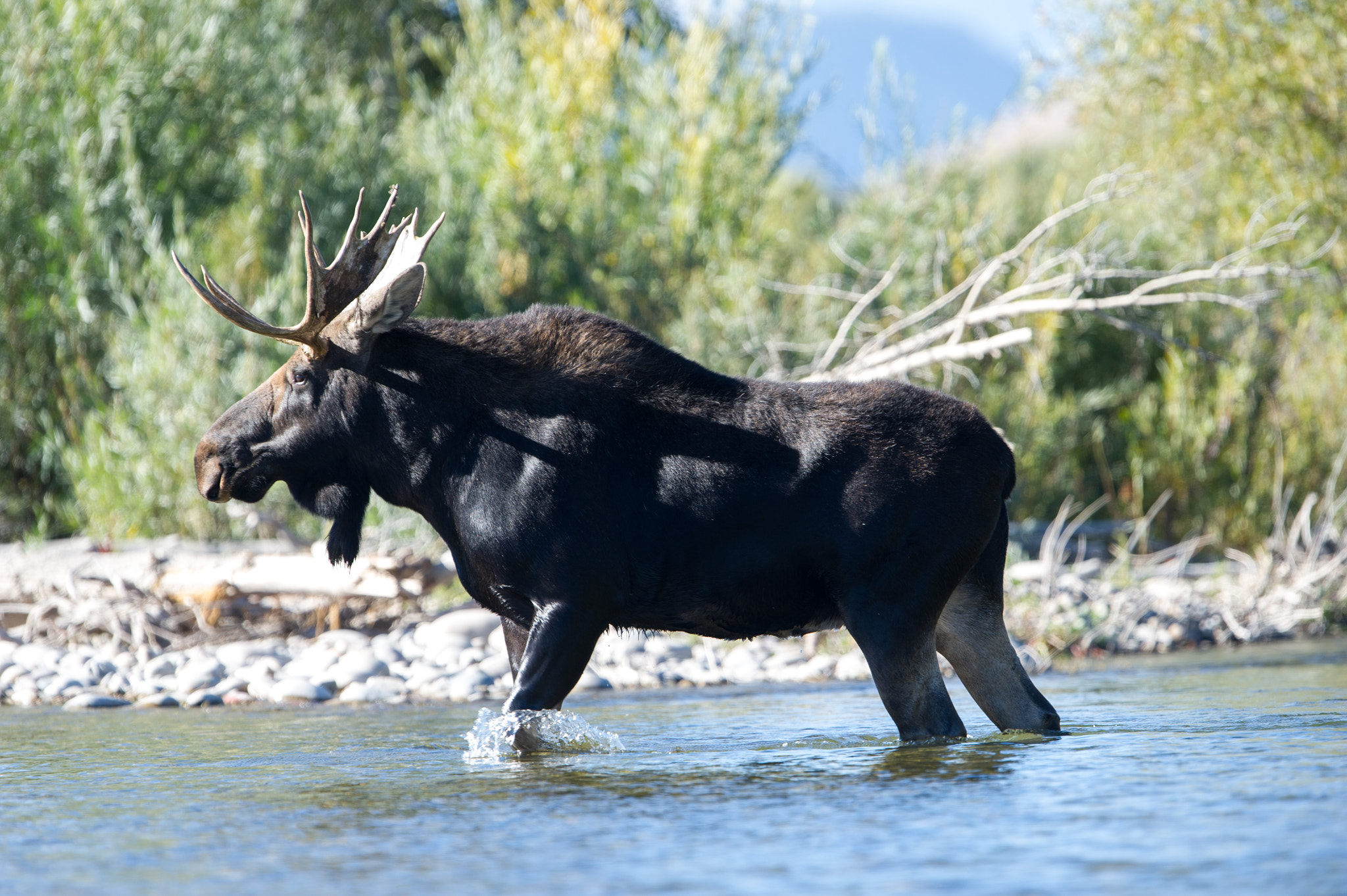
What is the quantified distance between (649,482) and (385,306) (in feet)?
4.34

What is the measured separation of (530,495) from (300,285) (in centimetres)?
850

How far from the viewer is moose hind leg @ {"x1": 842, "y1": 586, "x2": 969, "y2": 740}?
548cm

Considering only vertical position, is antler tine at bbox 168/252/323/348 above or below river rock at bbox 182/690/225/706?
above

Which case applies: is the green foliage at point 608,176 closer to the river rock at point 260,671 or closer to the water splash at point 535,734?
the river rock at point 260,671

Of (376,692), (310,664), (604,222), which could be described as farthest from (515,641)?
(604,222)

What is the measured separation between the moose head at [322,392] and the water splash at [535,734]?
1175 millimetres

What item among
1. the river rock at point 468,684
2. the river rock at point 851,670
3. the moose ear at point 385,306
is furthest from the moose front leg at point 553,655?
the river rock at point 851,670

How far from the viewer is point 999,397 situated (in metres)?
13.6

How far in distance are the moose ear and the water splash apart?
1671 mm

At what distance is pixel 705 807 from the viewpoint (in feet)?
14.8

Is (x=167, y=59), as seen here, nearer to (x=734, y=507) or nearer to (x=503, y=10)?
(x=503, y=10)

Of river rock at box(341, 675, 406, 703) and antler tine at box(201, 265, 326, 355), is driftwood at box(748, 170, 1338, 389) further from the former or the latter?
antler tine at box(201, 265, 326, 355)

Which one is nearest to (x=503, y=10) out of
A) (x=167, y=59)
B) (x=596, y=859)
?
(x=167, y=59)

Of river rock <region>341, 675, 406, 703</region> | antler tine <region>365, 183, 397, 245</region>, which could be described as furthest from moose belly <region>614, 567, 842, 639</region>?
river rock <region>341, 675, 406, 703</region>
